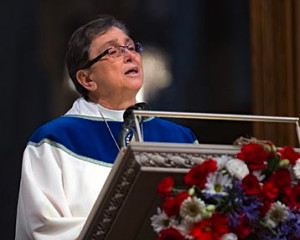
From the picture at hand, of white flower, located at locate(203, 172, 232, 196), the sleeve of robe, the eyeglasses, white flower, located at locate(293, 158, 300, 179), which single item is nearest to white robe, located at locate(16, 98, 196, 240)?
the sleeve of robe

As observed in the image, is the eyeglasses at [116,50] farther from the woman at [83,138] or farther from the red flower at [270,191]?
the red flower at [270,191]

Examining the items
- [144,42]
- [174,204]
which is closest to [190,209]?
[174,204]

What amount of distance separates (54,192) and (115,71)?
2.13ft

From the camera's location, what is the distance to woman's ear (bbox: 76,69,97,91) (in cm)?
428

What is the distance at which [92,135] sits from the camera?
419 centimetres

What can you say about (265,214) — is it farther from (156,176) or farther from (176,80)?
(176,80)

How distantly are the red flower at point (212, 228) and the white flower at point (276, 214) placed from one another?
12cm

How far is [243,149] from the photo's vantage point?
2984mm

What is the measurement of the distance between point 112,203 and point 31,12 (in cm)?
263

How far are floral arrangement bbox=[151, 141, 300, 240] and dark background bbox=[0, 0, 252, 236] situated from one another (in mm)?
2533

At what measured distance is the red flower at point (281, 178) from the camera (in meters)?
2.99

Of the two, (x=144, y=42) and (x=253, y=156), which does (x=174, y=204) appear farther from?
(x=144, y=42)

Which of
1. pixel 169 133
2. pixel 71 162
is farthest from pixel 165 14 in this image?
pixel 71 162

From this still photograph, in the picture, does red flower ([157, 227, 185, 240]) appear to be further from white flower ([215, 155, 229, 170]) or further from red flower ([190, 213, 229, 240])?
white flower ([215, 155, 229, 170])
